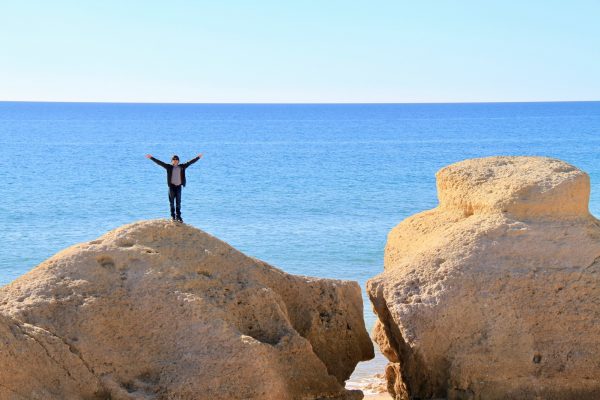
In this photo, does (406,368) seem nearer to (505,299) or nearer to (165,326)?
(505,299)

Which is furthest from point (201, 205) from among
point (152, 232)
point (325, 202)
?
point (152, 232)

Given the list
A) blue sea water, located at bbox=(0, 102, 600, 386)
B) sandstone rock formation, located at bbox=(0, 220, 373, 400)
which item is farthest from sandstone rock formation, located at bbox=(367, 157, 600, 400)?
blue sea water, located at bbox=(0, 102, 600, 386)

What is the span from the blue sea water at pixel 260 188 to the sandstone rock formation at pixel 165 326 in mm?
6198

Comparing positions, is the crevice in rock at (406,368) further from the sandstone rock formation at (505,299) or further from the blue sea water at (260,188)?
the blue sea water at (260,188)

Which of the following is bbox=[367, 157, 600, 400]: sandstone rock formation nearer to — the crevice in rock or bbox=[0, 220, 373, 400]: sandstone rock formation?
the crevice in rock

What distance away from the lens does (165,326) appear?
8359mm

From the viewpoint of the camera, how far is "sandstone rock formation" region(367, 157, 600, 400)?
877cm

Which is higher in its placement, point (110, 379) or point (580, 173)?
point (580, 173)

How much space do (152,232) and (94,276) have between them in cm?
82

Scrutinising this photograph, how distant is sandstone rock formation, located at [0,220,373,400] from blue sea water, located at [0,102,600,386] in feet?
20.3

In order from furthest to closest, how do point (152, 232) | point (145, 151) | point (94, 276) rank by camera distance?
point (145, 151) → point (152, 232) → point (94, 276)

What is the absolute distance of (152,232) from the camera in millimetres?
9266

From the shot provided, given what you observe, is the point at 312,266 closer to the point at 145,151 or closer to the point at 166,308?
the point at 166,308

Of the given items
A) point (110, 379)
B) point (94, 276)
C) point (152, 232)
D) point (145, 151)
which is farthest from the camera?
point (145, 151)
